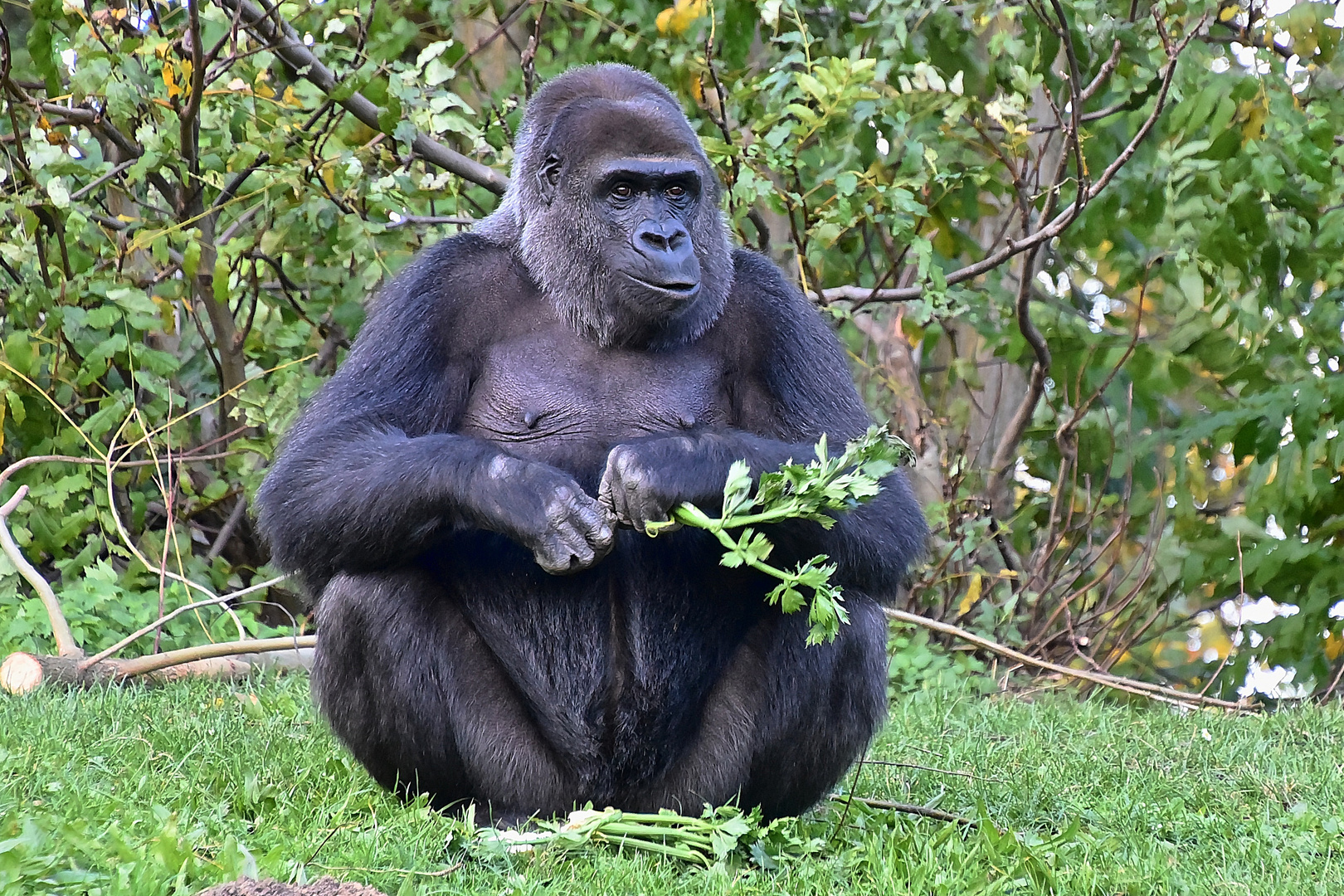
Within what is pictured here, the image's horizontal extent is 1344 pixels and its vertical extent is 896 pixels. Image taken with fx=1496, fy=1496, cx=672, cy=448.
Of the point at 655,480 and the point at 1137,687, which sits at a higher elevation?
the point at 655,480

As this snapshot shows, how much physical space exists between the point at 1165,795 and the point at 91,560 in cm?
437

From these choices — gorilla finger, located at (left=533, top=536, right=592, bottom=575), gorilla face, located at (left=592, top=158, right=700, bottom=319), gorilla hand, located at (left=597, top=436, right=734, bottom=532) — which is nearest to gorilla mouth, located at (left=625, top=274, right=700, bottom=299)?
gorilla face, located at (left=592, top=158, right=700, bottom=319)

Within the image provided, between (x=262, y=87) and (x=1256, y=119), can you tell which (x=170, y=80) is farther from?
(x=1256, y=119)

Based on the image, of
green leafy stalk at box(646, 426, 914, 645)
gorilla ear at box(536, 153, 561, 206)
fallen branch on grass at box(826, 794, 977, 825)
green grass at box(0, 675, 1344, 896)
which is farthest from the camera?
gorilla ear at box(536, 153, 561, 206)

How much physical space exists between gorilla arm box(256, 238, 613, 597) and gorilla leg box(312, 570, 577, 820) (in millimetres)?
103

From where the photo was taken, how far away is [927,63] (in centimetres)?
607

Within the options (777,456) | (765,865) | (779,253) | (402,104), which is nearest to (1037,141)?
(779,253)

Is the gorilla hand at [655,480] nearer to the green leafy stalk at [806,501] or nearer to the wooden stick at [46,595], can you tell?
the green leafy stalk at [806,501]

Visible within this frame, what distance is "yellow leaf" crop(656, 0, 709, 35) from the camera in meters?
6.04

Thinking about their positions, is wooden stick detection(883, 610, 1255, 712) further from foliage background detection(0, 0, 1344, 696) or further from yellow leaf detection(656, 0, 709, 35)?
yellow leaf detection(656, 0, 709, 35)

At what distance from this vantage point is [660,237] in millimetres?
3377

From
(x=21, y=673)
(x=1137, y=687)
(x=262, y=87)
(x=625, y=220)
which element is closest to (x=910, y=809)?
(x=625, y=220)

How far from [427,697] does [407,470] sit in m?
0.52

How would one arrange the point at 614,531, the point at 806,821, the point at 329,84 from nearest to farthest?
the point at 614,531, the point at 806,821, the point at 329,84
